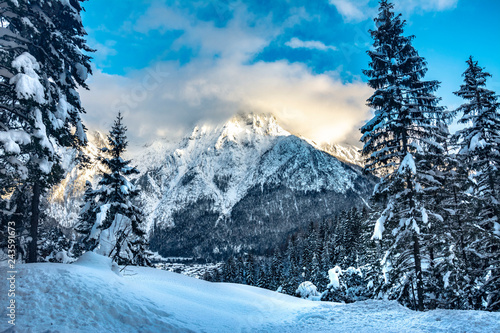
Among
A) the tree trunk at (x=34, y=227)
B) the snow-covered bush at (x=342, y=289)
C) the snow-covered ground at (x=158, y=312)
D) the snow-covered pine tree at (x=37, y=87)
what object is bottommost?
the snow-covered bush at (x=342, y=289)

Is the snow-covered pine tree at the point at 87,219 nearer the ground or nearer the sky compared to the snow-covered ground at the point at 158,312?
nearer the sky

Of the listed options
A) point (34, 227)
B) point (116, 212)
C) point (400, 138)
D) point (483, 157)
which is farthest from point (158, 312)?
point (483, 157)

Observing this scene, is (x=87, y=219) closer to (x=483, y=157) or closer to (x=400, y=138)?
(x=400, y=138)

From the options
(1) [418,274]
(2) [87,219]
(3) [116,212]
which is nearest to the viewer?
(1) [418,274]

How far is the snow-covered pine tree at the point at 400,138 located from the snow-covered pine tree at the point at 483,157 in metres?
2.52

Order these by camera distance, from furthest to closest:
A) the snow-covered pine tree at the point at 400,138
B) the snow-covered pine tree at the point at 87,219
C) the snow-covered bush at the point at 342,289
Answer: the snow-covered bush at the point at 342,289 → the snow-covered pine tree at the point at 87,219 → the snow-covered pine tree at the point at 400,138

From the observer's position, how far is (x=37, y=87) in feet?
28.2

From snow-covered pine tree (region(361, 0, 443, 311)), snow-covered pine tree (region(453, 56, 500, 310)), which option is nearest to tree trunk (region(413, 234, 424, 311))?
snow-covered pine tree (region(361, 0, 443, 311))

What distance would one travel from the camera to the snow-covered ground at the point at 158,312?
638cm

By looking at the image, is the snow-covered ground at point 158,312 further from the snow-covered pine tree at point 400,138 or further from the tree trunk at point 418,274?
the snow-covered pine tree at point 400,138

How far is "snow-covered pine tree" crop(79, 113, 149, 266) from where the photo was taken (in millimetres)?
17188

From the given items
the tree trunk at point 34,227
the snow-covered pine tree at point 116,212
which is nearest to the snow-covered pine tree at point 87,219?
the snow-covered pine tree at point 116,212

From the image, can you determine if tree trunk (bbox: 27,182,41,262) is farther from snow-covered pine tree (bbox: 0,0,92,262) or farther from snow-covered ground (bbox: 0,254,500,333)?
snow-covered ground (bbox: 0,254,500,333)

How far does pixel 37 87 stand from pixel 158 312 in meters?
7.63
